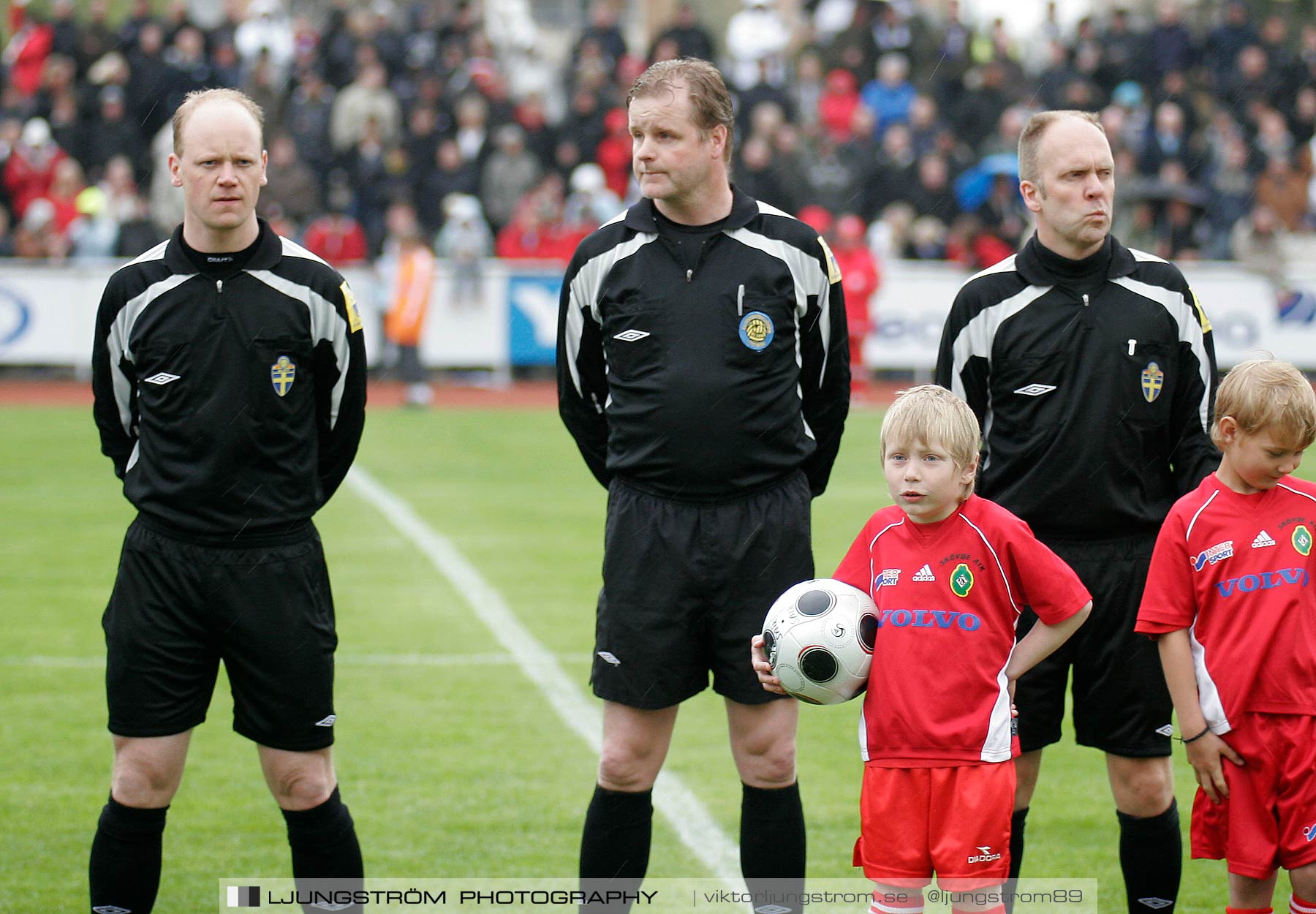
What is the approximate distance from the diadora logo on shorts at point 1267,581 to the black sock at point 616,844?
61.1 inches

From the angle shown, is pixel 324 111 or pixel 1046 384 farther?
pixel 324 111

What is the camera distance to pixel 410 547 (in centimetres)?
1074

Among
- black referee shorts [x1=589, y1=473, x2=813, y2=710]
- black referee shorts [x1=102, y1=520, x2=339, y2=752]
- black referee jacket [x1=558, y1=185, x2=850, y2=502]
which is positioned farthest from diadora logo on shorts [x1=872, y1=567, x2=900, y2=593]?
black referee shorts [x1=102, y1=520, x2=339, y2=752]

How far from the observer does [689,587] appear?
4.21 m

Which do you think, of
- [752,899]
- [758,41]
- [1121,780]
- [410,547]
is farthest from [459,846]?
[758,41]

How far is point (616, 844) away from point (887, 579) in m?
1.05

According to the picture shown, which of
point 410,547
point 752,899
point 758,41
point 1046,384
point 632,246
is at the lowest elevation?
point 410,547

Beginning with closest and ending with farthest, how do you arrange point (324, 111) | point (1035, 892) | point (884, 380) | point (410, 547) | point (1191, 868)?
1. point (1035, 892)
2. point (1191, 868)
3. point (410, 547)
4. point (884, 380)
5. point (324, 111)

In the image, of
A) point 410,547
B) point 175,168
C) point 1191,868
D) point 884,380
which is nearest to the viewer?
point 175,168

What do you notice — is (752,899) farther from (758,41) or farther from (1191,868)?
(758,41)

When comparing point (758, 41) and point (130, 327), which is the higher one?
point (758, 41)

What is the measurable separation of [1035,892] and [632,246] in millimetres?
2239

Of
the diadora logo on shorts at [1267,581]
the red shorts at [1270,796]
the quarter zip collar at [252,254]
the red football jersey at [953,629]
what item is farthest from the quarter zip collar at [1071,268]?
the quarter zip collar at [252,254]

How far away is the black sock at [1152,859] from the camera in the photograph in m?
4.38
